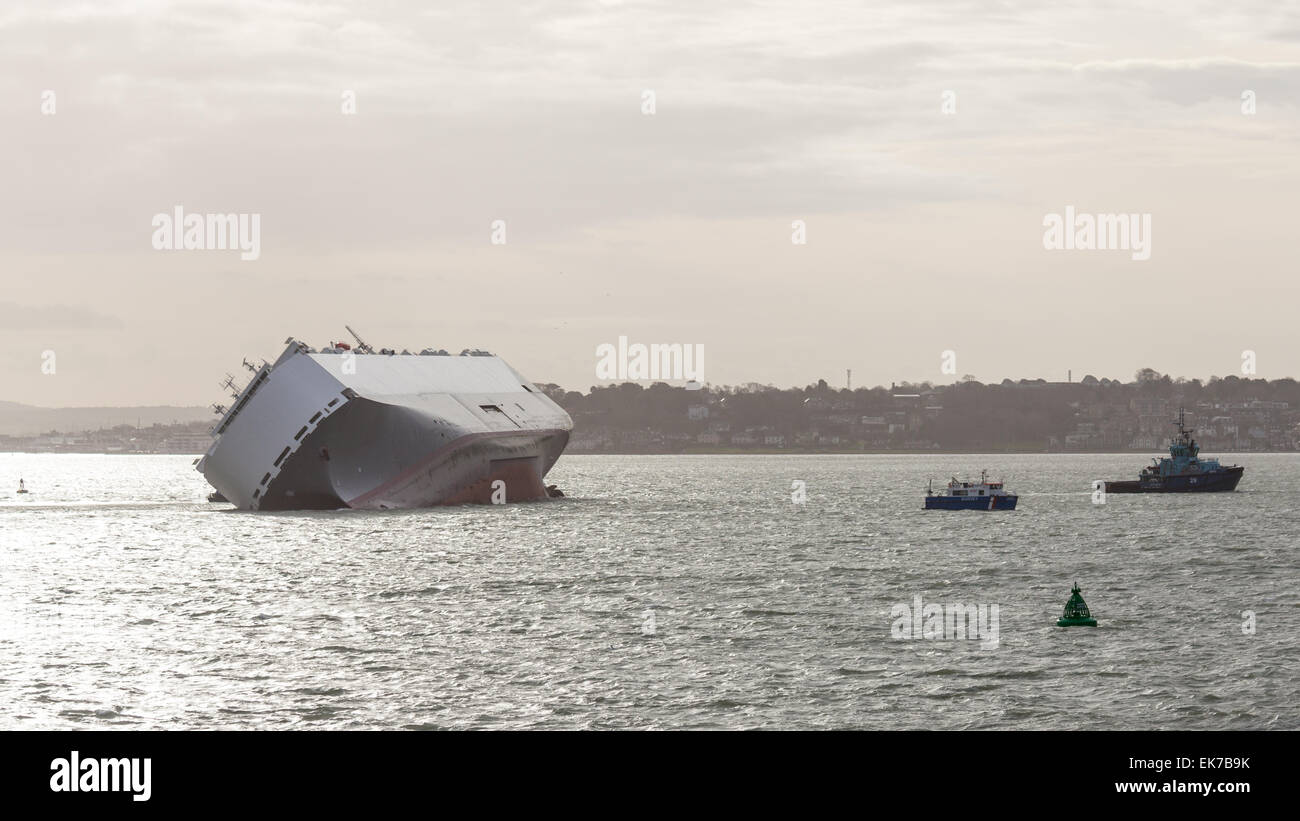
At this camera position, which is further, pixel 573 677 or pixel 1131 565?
pixel 1131 565

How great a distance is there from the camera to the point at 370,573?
191ft

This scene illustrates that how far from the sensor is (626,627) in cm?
4138

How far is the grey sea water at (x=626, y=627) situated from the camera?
93.7 feet

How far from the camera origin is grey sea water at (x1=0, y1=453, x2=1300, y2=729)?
28.5 metres

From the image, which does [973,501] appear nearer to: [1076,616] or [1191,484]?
[1191,484]

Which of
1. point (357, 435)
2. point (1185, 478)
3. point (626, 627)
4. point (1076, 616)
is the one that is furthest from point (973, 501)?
point (626, 627)

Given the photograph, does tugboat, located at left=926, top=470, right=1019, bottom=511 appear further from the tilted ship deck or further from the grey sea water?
the tilted ship deck

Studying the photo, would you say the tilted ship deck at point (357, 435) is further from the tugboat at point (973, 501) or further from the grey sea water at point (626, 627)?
the tugboat at point (973, 501)

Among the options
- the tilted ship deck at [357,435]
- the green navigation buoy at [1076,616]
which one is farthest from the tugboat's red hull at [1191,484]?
the green navigation buoy at [1076,616]

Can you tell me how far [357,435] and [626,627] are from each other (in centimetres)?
4693


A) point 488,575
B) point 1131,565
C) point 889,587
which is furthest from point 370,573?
point 1131,565

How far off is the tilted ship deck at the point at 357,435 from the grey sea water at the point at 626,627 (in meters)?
2.59

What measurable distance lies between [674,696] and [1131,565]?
40447 mm
